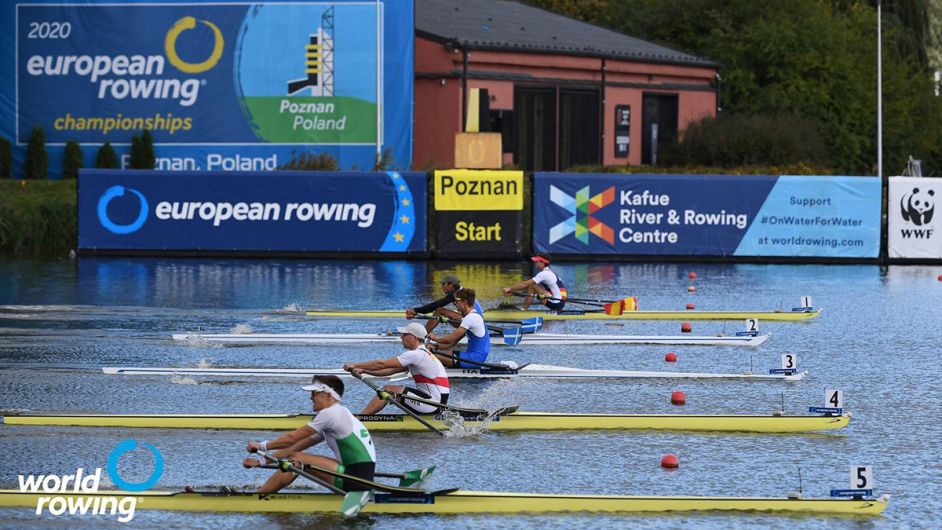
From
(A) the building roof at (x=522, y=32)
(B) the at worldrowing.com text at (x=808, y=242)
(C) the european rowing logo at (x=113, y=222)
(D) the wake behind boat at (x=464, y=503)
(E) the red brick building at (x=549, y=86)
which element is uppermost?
(A) the building roof at (x=522, y=32)

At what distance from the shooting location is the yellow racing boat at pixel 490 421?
16422 mm

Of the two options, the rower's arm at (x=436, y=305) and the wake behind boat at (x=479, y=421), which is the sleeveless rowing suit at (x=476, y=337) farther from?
the wake behind boat at (x=479, y=421)

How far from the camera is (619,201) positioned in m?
37.8

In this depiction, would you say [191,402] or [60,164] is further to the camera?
[60,164]

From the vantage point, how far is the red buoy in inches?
585

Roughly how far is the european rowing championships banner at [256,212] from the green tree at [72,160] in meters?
7.59

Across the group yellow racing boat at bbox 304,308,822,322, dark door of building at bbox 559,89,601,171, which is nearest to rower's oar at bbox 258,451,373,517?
yellow racing boat at bbox 304,308,822,322

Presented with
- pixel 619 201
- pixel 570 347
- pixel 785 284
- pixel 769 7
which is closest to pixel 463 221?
pixel 619 201

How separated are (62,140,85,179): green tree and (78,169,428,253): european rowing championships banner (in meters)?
7.59

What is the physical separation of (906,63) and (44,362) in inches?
1881

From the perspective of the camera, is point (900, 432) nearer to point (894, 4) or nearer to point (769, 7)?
point (769, 7)

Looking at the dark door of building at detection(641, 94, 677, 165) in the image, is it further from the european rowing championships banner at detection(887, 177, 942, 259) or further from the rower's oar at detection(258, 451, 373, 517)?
the rower's oar at detection(258, 451, 373, 517)

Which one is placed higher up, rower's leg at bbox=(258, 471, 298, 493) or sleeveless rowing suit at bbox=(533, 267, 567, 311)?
sleeveless rowing suit at bbox=(533, 267, 567, 311)

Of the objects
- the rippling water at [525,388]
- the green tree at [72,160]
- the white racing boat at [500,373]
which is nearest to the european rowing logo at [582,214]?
the rippling water at [525,388]
